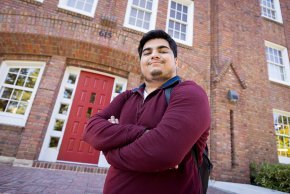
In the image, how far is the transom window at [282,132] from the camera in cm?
744

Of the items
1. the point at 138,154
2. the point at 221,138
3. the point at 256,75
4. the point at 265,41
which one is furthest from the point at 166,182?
the point at 265,41

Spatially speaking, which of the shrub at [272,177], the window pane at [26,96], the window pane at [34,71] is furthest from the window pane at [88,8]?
the shrub at [272,177]

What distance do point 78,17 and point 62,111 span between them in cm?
339

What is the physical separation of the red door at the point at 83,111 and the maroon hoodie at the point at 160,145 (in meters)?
4.82

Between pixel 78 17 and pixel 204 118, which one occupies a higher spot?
pixel 78 17

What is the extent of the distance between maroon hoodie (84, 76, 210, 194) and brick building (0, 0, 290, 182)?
445cm

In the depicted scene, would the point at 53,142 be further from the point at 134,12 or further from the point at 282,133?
the point at 282,133

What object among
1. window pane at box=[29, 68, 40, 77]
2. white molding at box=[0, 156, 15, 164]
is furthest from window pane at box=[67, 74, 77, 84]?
white molding at box=[0, 156, 15, 164]

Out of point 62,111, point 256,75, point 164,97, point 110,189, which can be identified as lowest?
point 110,189

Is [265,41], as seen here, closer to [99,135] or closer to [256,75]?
[256,75]

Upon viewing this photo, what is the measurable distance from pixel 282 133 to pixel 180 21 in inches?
261

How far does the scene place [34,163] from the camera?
16.1 ft

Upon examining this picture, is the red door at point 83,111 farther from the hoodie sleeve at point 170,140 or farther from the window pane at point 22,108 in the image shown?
the hoodie sleeve at point 170,140

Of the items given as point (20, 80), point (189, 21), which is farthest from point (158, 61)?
point (189, 21)
